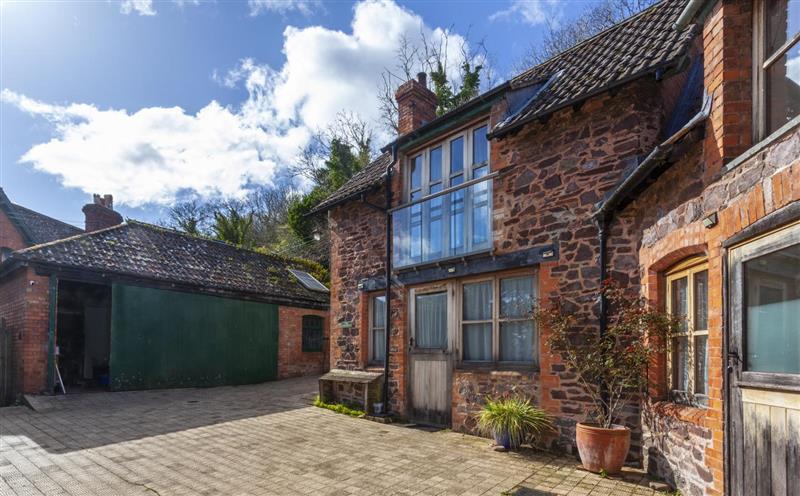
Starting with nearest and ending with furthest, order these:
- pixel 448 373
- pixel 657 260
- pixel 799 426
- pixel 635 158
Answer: pixel 799 426, pixel 657 260, pixel 635 158, pixel 448 373

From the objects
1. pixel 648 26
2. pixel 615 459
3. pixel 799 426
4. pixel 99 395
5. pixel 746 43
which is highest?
pixel 648 26

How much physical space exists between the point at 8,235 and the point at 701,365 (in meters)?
23.0

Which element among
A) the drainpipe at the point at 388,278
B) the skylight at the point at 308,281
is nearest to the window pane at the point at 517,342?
the drainpipe at the point at 388,278

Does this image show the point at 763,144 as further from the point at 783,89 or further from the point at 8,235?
the point at 8,235

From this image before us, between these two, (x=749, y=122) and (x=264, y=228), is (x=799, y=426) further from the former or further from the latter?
(x=264, y=228)

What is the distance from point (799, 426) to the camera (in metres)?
2.99

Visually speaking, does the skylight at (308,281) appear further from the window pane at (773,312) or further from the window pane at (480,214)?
the window pane at (773,312)

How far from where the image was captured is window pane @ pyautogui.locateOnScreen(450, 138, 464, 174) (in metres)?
8.70

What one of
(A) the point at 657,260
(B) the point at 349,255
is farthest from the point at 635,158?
(B) the point at 349,255

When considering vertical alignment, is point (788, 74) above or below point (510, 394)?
above

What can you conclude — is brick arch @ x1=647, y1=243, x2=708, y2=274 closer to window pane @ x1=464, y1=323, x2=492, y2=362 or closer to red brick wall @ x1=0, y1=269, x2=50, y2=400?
window pane @ x1=464, y1=323, x2=492, y2=362

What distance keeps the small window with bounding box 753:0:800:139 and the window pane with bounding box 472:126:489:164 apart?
4.59 m

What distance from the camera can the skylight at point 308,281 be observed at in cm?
1880

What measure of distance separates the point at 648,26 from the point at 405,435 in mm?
7969
